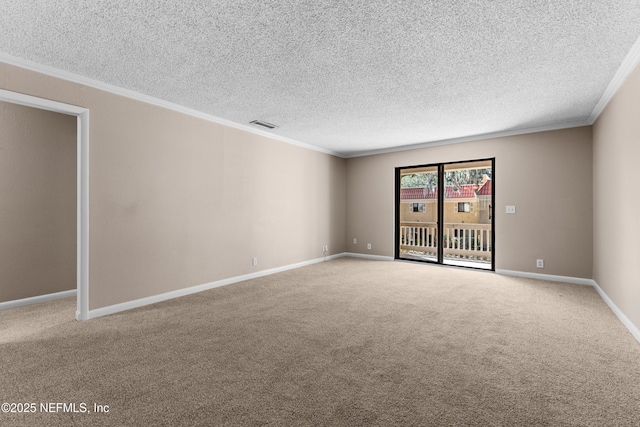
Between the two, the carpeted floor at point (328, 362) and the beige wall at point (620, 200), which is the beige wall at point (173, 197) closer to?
the carpeted floor at point (328, 362)

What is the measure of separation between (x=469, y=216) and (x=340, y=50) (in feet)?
18.7

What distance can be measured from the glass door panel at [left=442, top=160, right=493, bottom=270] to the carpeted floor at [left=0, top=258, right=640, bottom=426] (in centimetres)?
298

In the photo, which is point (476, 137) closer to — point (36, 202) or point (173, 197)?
point (173, 197)

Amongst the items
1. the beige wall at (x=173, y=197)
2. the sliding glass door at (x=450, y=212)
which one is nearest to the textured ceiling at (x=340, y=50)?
the beige wall at (x=173, y=197)

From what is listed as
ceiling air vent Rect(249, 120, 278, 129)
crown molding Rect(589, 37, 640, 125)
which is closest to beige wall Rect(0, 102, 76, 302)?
ceiling air vent Rect(249, 120, 278, 129)

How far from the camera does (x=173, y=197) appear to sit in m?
4.07

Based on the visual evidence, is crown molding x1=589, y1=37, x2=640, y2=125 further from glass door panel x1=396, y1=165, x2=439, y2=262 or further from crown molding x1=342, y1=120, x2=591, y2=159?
glass door panel x1=396, y1=165, x2=439, y2=262

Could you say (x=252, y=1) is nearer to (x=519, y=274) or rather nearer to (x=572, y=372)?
(x=572, y=372)

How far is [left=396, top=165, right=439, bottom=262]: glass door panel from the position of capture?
7082 mm

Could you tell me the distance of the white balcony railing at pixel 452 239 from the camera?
22.5 ft

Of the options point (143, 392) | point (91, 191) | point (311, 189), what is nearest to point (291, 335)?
point (143, 392)

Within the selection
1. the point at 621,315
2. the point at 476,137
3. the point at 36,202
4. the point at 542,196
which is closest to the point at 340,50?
the point at 621,315

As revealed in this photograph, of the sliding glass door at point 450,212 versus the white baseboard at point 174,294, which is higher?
the sliding glass door at point 450,212

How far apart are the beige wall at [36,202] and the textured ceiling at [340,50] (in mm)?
1438
